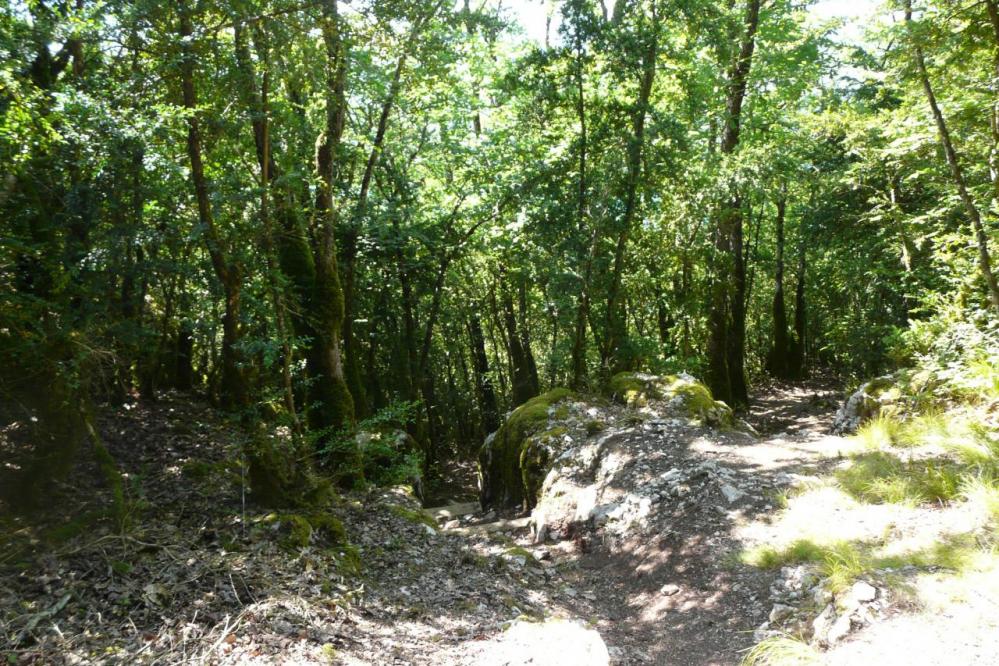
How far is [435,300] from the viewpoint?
13.6 m

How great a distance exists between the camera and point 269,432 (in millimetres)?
6016

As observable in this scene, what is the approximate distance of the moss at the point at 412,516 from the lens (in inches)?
290

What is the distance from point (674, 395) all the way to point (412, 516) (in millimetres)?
5254

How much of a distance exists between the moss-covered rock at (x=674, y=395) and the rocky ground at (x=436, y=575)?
43.4 inches

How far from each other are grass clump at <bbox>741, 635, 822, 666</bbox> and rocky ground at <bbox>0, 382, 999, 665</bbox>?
129mm

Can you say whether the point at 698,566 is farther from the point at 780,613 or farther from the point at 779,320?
the point at 779,320

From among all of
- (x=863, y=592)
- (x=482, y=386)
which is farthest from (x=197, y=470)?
(x=482, y=386)

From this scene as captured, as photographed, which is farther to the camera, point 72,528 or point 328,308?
point 328,308

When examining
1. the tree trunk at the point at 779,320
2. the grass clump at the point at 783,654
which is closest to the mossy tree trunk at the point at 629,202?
the tree trunk at the point at 779,320

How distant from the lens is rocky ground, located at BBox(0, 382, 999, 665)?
3.86 meters

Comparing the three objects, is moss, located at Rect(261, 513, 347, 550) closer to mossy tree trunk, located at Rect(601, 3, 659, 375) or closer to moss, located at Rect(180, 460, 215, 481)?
moss, located at Rect(180, 460, 215, 481)

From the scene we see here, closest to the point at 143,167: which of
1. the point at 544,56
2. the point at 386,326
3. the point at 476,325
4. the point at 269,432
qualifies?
the point at 269,432

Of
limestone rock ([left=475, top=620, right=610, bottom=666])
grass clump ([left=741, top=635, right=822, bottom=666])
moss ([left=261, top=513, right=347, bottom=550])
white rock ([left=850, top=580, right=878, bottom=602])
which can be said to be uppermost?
moss ([left=261, top=513, right=347, bottom=550])

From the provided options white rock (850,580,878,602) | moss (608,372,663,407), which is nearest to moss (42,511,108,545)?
white rock (850,580,878,602)
